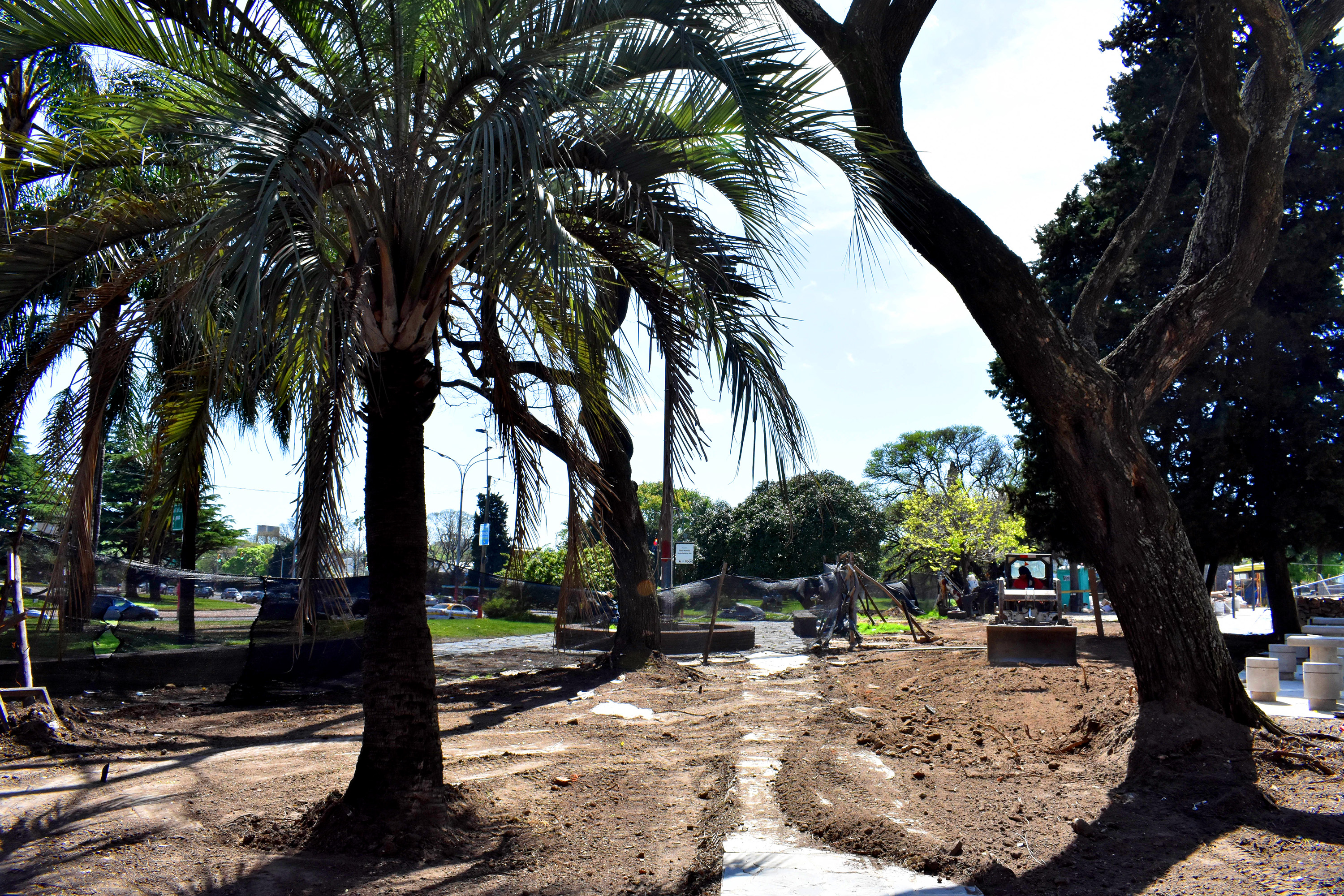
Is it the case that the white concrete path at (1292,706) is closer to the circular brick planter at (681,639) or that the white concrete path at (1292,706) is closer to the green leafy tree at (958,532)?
the circular brick planter at (681,639)

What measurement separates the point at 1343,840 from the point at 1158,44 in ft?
51.5

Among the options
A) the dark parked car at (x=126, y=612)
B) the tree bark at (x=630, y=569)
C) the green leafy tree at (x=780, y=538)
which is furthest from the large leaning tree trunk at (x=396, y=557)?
the green leafy tree at (x=780, y=538)

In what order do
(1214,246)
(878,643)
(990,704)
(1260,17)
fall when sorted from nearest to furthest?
(1260,17), (1214,246), (990,704), (878,643)

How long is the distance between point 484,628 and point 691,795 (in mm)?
19821

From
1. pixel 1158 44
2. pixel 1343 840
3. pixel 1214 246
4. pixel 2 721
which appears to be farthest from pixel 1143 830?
pixel 1158 44

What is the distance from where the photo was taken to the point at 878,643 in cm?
1780

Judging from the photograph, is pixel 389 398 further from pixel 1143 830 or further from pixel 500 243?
pixel 1143 830

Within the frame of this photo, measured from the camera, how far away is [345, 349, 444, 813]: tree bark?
4.73 meters

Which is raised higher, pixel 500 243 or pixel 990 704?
pixel 500 243

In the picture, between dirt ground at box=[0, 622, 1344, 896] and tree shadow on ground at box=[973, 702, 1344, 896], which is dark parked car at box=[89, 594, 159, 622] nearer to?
dirt ground at box=[0, 622, 1344, 896]

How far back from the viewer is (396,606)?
482cm

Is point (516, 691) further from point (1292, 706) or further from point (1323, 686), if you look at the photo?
point (1323, 686)

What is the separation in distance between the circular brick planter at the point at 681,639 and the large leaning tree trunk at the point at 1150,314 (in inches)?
388

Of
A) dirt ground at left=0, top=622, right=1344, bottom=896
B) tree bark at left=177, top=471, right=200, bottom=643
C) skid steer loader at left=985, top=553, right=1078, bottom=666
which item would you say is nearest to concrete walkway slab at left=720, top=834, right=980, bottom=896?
dirt ground at left=0, top=622, right=1344, bottom=896
